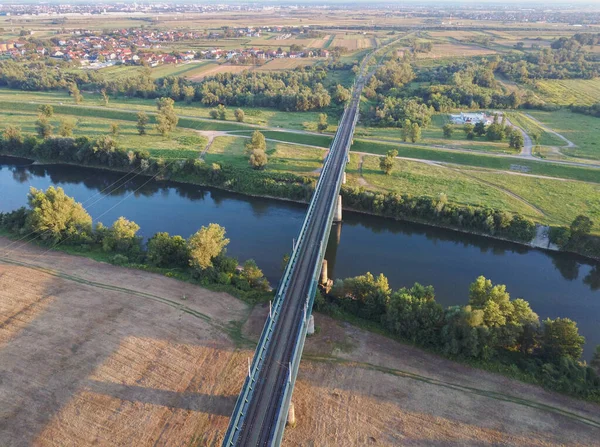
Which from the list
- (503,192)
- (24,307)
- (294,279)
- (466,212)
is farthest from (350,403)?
(503,192)

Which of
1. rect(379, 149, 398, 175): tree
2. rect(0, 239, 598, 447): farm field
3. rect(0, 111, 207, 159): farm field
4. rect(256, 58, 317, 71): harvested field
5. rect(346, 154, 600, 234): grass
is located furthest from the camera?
rect(256, 58, 317, 71): harvested field

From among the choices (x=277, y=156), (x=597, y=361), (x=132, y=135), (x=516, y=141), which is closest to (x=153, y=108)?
(x=132, y=135)

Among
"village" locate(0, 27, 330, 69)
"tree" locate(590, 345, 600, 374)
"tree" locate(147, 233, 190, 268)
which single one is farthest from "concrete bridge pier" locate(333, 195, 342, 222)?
"village" locate(0, 27, 330, 69)

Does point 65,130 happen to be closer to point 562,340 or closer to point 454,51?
point 562,340

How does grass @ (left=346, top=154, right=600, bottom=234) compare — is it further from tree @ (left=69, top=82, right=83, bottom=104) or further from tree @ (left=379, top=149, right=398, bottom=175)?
tree @ (left=69, top=82, right=83, bottom=104)

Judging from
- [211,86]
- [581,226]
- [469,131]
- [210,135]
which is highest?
[211,86]

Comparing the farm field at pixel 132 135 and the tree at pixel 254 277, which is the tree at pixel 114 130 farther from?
the tree at pixel 254 277

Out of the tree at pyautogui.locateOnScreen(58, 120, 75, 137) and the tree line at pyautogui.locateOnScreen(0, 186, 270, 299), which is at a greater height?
the tree at pyautogui.locateOnScreen(58, 120, 75, 137)
